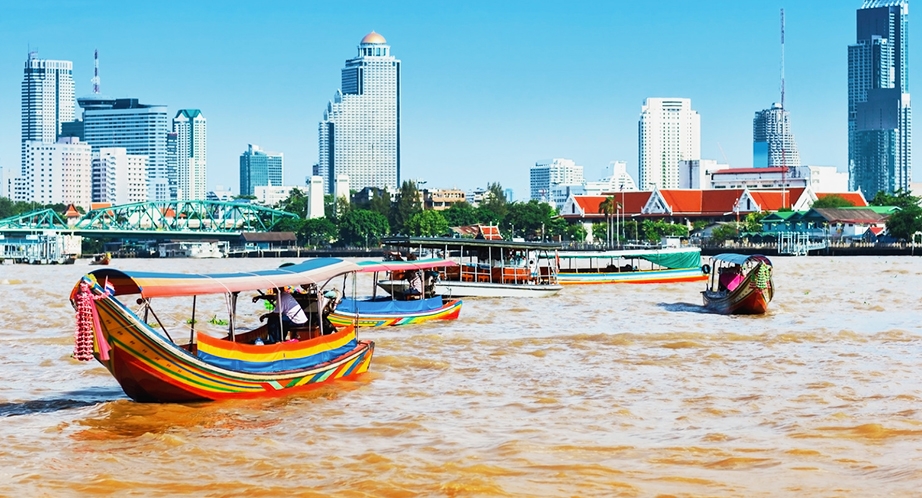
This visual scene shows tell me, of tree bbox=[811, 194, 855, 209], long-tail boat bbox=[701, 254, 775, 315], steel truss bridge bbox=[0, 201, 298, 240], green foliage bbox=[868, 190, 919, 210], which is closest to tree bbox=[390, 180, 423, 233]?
steel truss bridge bbox=[0, 201, 298, 240]

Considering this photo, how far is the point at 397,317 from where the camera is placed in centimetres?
2783

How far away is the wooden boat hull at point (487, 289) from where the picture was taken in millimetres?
36875

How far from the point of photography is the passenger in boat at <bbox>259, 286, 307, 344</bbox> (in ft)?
57.5

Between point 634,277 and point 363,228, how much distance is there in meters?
98.9

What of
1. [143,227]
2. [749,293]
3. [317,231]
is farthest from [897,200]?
[749,293]

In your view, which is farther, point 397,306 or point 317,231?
point 317,231

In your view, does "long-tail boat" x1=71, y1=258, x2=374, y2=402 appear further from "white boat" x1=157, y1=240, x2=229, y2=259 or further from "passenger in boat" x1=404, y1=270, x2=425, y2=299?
"white boat" x1=157, y1=240, x2=229, y2=259

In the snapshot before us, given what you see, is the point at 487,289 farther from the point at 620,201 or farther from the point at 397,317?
the point at 620,201

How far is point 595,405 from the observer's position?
52.7ft

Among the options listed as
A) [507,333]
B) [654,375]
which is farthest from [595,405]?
[507,333]

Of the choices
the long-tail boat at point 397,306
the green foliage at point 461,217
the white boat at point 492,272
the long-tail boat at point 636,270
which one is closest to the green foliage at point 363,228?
the green foliage at point 461,217

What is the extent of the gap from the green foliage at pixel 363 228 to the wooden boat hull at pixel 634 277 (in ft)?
314

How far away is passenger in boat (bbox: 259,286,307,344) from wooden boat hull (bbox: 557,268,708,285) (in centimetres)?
3047

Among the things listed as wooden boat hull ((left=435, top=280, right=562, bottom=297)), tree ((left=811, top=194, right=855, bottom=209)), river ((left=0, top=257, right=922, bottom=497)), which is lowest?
river ((left=0, top=257, right=922, bottom=497))
